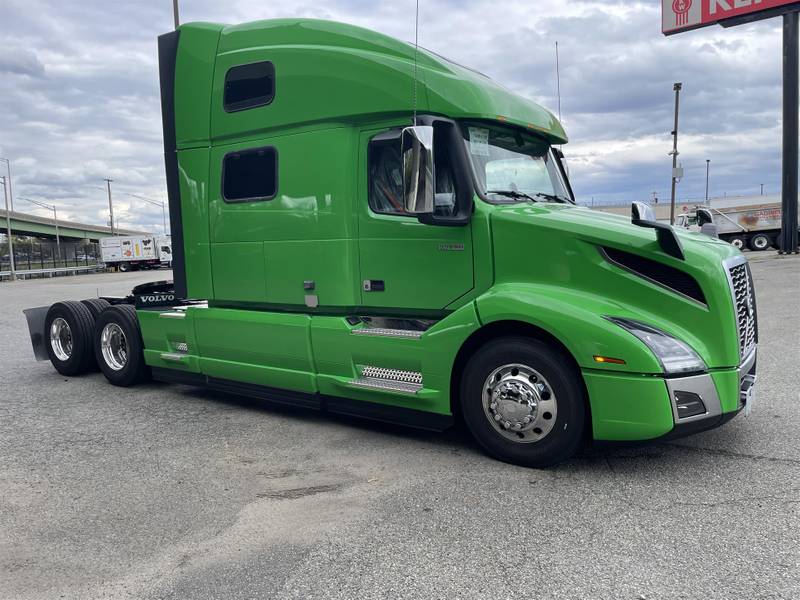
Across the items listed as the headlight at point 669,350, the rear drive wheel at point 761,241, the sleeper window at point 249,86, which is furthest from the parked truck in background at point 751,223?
the headlight at point 669,350

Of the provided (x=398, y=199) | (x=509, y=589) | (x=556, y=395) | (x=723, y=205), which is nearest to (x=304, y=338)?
(x=398, y=199)

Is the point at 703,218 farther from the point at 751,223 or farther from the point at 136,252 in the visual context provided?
the point at 136,252

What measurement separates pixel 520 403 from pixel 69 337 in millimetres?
6469

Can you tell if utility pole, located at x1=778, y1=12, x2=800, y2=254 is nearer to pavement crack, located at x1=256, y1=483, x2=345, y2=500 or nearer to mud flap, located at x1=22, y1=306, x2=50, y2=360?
mud flap, located at x1=22, y1=306, x2=50, y2=360

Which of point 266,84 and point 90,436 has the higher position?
point 266,84

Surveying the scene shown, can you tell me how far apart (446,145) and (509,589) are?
3.07 m

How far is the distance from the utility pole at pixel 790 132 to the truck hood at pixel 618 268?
2676cm

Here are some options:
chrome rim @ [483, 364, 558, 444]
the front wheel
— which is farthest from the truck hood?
chrome rim @ [483, 364, 558, 444]

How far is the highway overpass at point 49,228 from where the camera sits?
255 ft

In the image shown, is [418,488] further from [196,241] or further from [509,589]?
[196,241]

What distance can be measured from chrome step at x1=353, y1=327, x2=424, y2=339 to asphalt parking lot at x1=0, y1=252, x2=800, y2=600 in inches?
34.7

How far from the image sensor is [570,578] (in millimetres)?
2957

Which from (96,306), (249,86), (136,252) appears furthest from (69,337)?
(136,252)

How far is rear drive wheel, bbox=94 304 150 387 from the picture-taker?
727cm
